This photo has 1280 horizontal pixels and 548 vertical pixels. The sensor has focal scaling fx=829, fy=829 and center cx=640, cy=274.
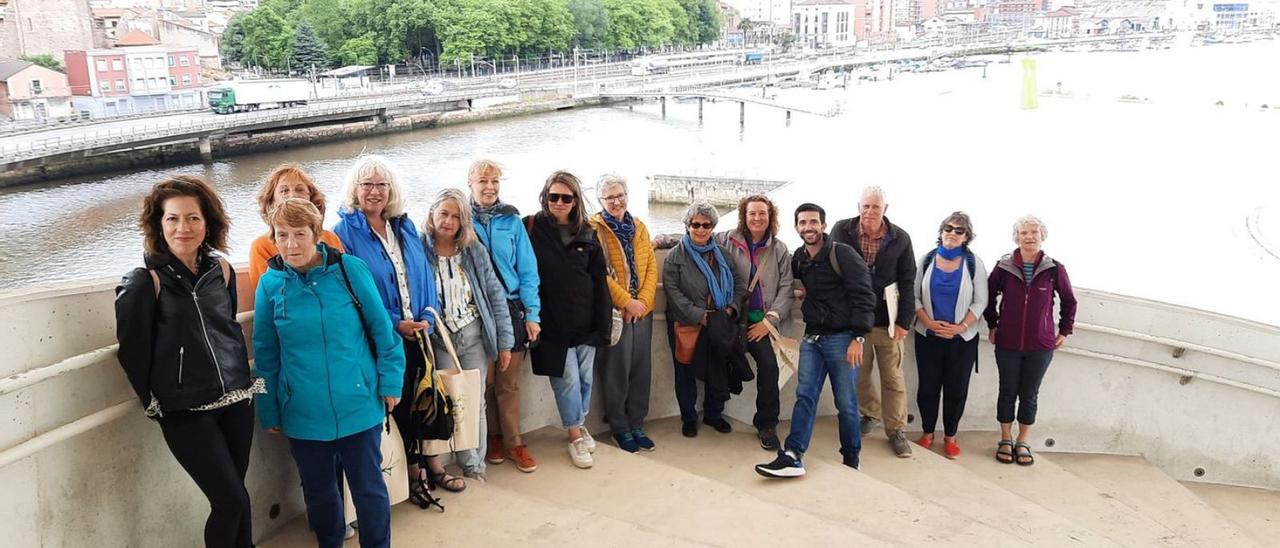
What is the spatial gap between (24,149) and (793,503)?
114 feet

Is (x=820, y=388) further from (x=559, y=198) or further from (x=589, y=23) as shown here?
(x=589, y=23)

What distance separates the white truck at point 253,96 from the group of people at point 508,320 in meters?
40.7

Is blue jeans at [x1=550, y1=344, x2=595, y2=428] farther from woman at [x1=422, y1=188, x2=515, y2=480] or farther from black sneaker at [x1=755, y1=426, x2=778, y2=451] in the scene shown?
black sneaker at [x1=755, y1=426, x2=778, y2=451]

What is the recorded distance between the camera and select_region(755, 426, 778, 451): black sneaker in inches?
134

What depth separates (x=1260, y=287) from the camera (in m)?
9.04

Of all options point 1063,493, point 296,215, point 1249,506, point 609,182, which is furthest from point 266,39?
point 1249,506

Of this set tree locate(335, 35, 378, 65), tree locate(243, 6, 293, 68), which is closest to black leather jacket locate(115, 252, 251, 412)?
tree locate(335, 35, 378, 65)

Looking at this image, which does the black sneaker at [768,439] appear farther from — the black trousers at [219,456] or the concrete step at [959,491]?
the black trousers at [219,456]

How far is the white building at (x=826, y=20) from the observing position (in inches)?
4897

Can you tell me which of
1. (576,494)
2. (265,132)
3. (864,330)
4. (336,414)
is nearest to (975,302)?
(864,330)

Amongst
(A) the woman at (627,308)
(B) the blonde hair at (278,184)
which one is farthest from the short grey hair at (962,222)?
(B) the blonde hair at (278,184)

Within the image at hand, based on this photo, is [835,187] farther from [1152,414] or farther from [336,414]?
[336,414]

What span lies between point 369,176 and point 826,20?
13326 cm

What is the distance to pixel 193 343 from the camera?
6.26 feet
